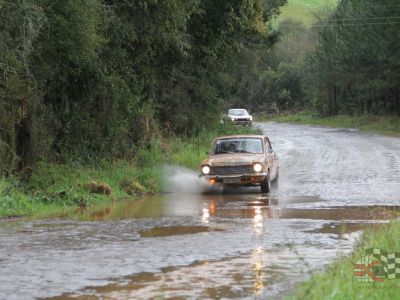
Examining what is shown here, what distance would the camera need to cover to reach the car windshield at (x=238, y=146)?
73.3 feet

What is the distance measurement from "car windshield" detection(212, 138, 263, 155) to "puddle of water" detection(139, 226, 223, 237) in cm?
812

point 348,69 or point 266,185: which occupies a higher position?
point 348,69

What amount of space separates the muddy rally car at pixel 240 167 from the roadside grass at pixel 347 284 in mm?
10118

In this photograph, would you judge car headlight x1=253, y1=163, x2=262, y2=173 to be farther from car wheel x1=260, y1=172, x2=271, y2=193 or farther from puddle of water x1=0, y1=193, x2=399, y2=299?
puddle of water x1=0, y1=193, x2=399, y2=299

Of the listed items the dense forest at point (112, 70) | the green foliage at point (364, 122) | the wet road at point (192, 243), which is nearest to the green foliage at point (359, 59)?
the green foliage at point (364, 122)

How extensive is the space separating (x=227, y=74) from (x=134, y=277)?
30.4 meters

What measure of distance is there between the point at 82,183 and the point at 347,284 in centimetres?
1296

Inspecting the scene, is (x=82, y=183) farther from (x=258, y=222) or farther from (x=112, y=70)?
(x=258, y=222)

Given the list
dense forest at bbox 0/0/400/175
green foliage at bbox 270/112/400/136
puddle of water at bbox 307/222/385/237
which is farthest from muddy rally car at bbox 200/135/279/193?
green foliage at bbox 270/112/400/136

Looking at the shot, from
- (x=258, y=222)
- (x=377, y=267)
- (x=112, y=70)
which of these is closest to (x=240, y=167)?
(x=112, y=70)

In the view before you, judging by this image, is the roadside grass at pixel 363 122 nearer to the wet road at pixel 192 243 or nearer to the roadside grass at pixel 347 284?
the wet road at pixel 192 243

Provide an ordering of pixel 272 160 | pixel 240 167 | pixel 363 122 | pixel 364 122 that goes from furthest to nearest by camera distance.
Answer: pixel 363 122 → pixel 364 122 → pixel 272 160 → pixel 240 167

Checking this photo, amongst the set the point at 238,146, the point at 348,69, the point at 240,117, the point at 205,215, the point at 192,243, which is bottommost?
the point at 205,215

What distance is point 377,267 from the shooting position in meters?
9.05
